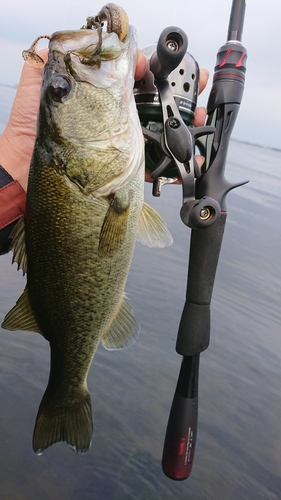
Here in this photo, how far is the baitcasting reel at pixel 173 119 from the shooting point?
1.72m

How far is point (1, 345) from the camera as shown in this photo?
4680 millimetres

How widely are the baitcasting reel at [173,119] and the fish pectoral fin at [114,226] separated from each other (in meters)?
A: 0.26

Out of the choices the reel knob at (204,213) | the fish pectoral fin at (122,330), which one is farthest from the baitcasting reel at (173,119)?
the fish pectoral fin at (122,330)

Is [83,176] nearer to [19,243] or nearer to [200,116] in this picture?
[19,243]

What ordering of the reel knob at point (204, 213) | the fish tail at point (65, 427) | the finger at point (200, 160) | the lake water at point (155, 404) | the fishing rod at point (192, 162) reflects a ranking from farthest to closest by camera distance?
the lake water at point (155, 404) → the finger at point (200, 160) → the fish tail at point (65, 427) → the fishing rod at point (192, 162) → the reel knob at point (204, 213)

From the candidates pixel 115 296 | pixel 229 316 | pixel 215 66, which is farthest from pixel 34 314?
pixel 229 316

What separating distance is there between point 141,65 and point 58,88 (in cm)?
45

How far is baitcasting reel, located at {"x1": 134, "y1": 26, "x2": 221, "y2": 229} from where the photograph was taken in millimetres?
1725

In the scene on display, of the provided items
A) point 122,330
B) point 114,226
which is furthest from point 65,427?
point 114,226

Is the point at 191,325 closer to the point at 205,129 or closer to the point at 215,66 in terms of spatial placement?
the point at 205,129

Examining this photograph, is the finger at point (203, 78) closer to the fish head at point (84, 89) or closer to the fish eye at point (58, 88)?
the fish head at point (84, 89)

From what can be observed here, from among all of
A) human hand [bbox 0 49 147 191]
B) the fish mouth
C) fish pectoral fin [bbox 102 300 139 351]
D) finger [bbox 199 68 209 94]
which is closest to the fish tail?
fish pectoral fin [bbox 102 300 139 351]

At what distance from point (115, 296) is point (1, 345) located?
Result: 10.6 ft

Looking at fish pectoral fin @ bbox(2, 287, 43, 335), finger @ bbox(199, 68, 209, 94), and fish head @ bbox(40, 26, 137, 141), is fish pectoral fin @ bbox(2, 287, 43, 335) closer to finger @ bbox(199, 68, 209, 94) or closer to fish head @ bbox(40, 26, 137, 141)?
fish head @ bbox(40, 26, 137, 141)
